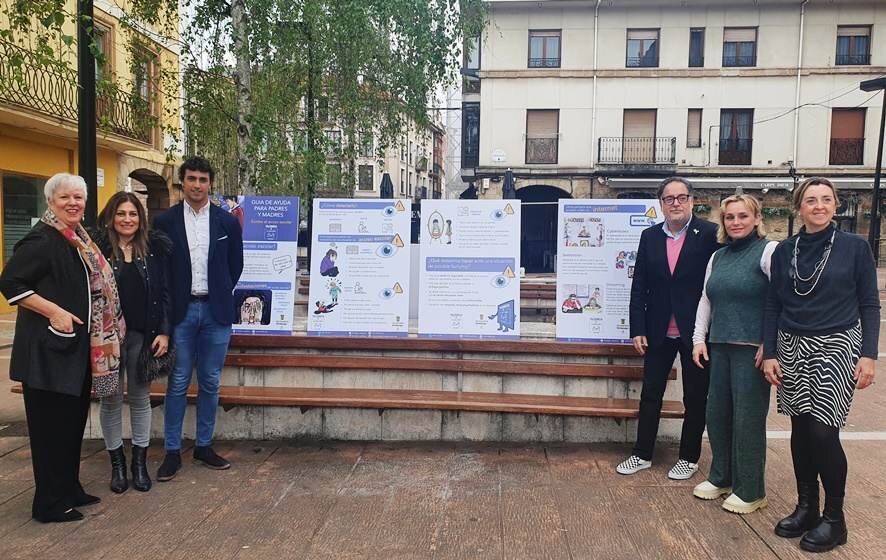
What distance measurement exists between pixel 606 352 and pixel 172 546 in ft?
11.0

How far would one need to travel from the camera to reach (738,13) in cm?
2462

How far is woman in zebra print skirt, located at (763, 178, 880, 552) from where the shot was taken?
3268 millimetres

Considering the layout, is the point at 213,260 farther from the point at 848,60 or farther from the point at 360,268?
the point at 848,60

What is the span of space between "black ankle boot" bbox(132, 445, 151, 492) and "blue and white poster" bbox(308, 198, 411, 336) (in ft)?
5.62

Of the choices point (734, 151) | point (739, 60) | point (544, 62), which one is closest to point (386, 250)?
point (544, 62)

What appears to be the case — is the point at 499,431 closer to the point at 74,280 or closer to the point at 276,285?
the point at 276,285

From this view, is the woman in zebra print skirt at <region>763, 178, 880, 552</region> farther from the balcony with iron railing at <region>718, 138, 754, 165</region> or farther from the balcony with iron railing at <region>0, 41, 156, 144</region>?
the balcony with iron railing at <region>718, 138, 754, 165</region>

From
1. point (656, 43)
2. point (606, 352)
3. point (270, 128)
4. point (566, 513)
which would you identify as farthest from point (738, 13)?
point (566, 513)

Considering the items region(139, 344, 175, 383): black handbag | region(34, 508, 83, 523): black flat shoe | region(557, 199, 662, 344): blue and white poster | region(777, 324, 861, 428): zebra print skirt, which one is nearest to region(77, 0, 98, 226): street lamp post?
region(139, 344, 175, 383): black handbag

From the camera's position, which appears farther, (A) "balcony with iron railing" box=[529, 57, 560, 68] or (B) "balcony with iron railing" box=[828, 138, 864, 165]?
(A) "balcony with iron railing" box=[529, 57, 560, 68]

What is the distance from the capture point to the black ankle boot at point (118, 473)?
4008 mm

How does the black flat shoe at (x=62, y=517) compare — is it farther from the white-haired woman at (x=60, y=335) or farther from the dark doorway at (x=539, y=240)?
the dark doorway at (x=539, y=240)

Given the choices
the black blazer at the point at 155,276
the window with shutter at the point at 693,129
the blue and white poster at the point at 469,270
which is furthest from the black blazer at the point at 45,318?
the window with shutter at the point at 693,129

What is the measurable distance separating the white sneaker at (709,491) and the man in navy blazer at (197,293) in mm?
3142
